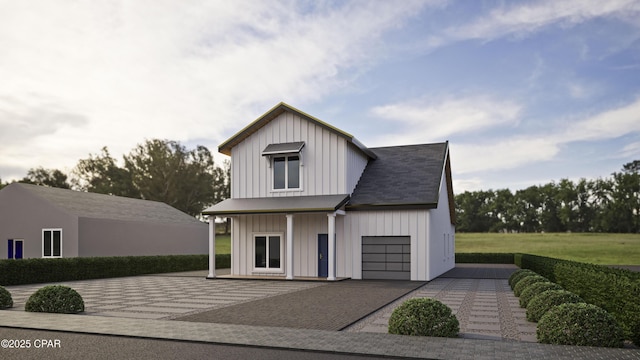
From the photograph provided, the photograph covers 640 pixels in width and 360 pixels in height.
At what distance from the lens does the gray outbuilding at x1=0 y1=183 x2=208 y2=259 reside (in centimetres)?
3028

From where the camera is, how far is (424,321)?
392 inches

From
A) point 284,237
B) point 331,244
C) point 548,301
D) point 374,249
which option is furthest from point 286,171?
point 548,301

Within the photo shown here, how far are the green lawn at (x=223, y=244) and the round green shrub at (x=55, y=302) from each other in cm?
4640

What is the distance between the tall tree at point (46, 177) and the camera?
68.8 metres

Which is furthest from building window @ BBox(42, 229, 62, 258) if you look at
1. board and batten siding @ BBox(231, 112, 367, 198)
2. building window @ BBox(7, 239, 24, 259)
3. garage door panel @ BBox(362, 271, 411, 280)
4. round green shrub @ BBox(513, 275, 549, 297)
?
round green shrub @ BBox(513, 275, 549, 297)

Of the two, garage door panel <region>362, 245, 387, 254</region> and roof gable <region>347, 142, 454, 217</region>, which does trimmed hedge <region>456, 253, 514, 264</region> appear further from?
garage door panel <region>362, 245, 387, 254</region>

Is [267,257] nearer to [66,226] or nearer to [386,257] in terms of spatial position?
[386,257]

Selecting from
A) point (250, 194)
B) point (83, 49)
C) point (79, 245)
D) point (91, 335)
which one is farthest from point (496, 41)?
point (79, 245)

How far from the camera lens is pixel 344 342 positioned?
9383mm

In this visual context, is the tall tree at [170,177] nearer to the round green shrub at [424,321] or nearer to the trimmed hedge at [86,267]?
the trimmed hedge at [86,267]

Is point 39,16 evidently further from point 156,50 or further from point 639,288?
point 639,288

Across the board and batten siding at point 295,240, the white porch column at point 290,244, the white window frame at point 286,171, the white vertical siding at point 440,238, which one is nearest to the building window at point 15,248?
the board and batten siding at point 295,240

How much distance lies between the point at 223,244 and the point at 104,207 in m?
33.6

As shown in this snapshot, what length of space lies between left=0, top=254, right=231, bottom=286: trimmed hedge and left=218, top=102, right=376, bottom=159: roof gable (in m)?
8.92
